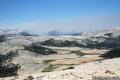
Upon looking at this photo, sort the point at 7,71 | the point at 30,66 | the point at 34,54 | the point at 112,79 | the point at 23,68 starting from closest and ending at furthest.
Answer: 1. the point at 112,79
2. the point at 7,71
3. the point at 23,68
4. the point at 30,66
5. the point at 34,54

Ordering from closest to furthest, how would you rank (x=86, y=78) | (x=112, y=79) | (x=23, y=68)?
1. (x=112, y=79)
2. (x=86, y=78)
3. (x=23, y=68)

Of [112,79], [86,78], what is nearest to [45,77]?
[86,78]

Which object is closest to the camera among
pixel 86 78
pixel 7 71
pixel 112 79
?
pixel 112 79

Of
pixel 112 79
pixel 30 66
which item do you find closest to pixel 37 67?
pixel 30 66

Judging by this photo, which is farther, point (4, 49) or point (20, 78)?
point (4, 49)

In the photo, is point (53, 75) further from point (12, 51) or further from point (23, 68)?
point (12, 51)

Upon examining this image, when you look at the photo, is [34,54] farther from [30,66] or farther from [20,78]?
[20,78]

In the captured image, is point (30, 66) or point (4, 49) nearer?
point (30, 66)

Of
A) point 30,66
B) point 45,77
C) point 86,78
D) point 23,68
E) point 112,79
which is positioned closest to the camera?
point 112,79
